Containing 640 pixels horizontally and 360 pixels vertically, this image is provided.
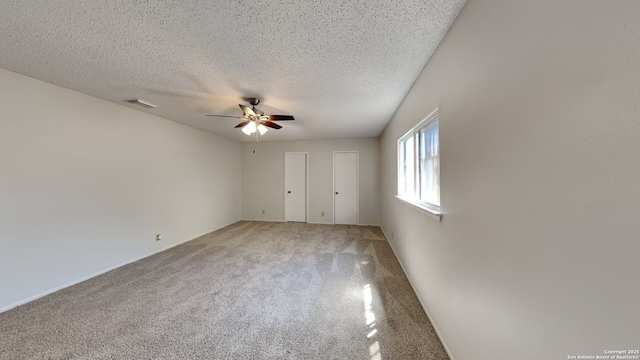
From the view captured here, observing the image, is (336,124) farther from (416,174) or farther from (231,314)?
(231,314)

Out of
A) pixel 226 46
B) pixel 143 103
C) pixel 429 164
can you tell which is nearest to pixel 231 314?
pixel 226 46

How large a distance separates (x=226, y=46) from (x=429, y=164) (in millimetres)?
2104

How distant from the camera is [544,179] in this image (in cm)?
75

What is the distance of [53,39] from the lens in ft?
5.21

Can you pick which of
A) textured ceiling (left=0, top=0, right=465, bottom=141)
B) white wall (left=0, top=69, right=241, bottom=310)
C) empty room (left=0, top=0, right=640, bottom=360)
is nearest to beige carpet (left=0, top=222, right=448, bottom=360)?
empty room (left=0, top=0, right=640, bottom=360)

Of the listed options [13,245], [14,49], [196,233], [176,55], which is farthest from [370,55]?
[196,233]

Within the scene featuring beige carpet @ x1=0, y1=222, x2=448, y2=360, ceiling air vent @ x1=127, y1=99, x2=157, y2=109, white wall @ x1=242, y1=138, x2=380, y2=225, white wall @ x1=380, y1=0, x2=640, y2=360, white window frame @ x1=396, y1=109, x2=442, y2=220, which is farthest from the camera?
white wall @ x1=242, y1=138, x2=380, y2=225

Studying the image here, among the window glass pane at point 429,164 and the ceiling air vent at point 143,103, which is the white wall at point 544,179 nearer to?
the window glass pane at point 429,164

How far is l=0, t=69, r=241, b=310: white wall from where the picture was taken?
82.7 inches

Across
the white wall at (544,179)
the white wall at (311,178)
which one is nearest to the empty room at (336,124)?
the white wall at (544,179)

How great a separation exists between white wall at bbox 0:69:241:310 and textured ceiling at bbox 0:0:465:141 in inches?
13.2

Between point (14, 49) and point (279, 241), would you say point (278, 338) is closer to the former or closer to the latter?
point (279, 241)

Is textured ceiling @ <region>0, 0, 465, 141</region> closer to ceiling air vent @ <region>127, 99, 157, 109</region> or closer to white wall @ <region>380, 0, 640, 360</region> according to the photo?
ceiling air vent @ <region>127, 99, 157, 109</region>

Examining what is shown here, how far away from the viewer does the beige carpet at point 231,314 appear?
5.17ft
